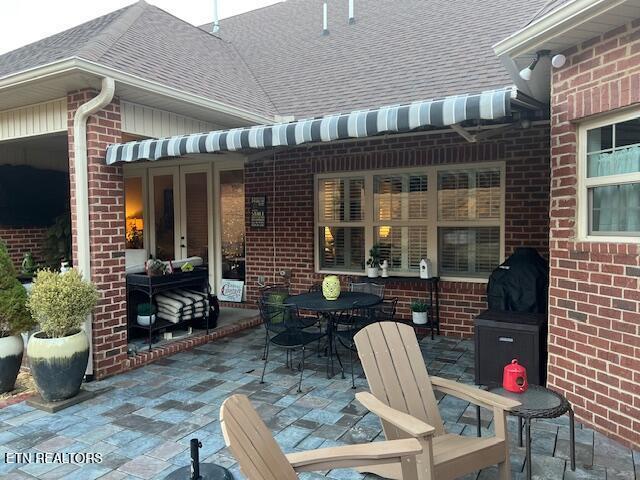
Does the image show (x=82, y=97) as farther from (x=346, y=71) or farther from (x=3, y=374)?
(x=346, y=71)

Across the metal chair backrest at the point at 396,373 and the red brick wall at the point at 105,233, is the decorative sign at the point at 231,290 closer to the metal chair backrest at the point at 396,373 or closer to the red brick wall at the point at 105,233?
the red brick wall at the point at 105,233

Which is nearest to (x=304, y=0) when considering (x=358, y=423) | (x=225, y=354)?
(x=225, y=354)

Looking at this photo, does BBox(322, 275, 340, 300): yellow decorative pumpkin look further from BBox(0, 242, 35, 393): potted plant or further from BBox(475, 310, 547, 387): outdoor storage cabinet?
BBox(0, 242, 35, 393): potted plant

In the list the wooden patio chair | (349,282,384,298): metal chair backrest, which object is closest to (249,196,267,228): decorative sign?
(349,282,384,298): metal chair backrest

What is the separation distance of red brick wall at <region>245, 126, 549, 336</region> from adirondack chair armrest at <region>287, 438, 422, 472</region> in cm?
438

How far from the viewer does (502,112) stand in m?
A: 3.37

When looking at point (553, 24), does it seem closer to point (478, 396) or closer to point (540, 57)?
point (540, 57)

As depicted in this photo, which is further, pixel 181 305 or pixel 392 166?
pixel 392 166

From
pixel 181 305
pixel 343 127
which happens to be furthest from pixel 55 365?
pixel 343 127

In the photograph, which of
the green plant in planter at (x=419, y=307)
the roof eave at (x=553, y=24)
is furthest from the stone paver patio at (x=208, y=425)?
the roof eave at (x=553, y=24)

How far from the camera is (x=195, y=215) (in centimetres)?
832

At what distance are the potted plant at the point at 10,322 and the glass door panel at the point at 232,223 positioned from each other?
12.4 ft

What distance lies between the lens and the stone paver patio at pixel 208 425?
3020mm

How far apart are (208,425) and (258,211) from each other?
4.42 meters
